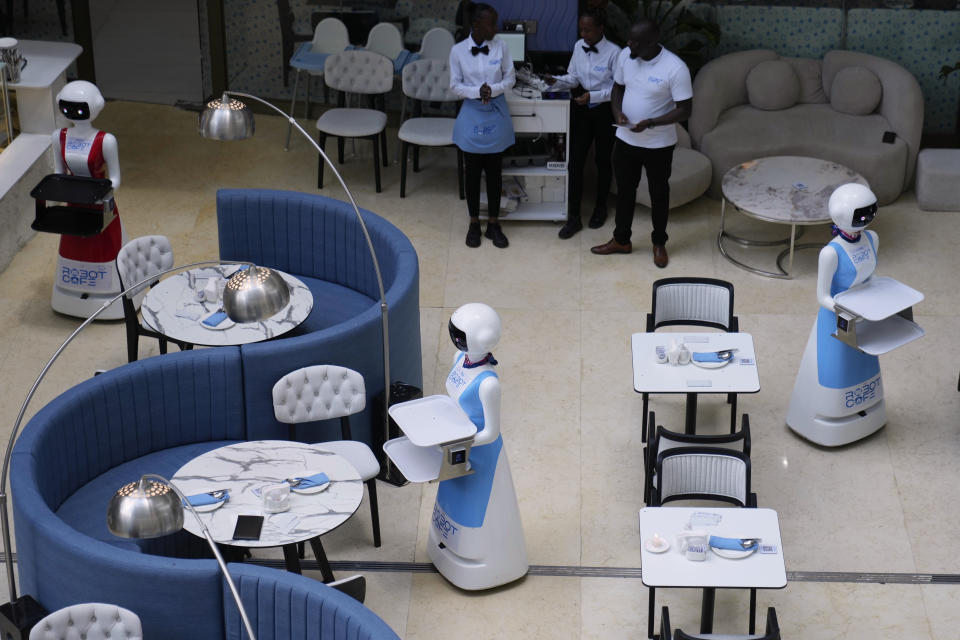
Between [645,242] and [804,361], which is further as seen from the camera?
[645,242]

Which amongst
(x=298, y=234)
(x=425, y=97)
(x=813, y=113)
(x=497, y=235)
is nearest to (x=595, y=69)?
(x=497, y=235)

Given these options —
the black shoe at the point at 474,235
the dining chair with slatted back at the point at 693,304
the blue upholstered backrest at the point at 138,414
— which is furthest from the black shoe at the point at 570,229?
the blue upholstered backrest at the point at 138,414

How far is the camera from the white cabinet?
10.1 metres

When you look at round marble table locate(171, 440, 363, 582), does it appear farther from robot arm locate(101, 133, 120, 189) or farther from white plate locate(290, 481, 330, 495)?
robot arm locate(101, 133, 120, 189)

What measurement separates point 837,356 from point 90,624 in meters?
4.48

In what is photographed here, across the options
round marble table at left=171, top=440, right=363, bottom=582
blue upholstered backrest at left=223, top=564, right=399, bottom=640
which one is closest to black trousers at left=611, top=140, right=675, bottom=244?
round marble table at left=171, top=440, right=363, bottom=582

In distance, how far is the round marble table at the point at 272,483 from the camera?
6.11m

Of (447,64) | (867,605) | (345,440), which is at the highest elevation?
(447,64)

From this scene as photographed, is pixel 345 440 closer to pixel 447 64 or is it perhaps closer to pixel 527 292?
pixel 527 292

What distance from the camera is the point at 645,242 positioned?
407 inches

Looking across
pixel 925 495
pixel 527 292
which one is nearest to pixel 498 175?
pixel 527 292

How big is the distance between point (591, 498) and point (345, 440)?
1.50 m

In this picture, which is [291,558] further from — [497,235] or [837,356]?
[497,235]

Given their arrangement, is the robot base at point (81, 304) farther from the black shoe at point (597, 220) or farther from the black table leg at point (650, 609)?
the black table leg at point (650, 609)
